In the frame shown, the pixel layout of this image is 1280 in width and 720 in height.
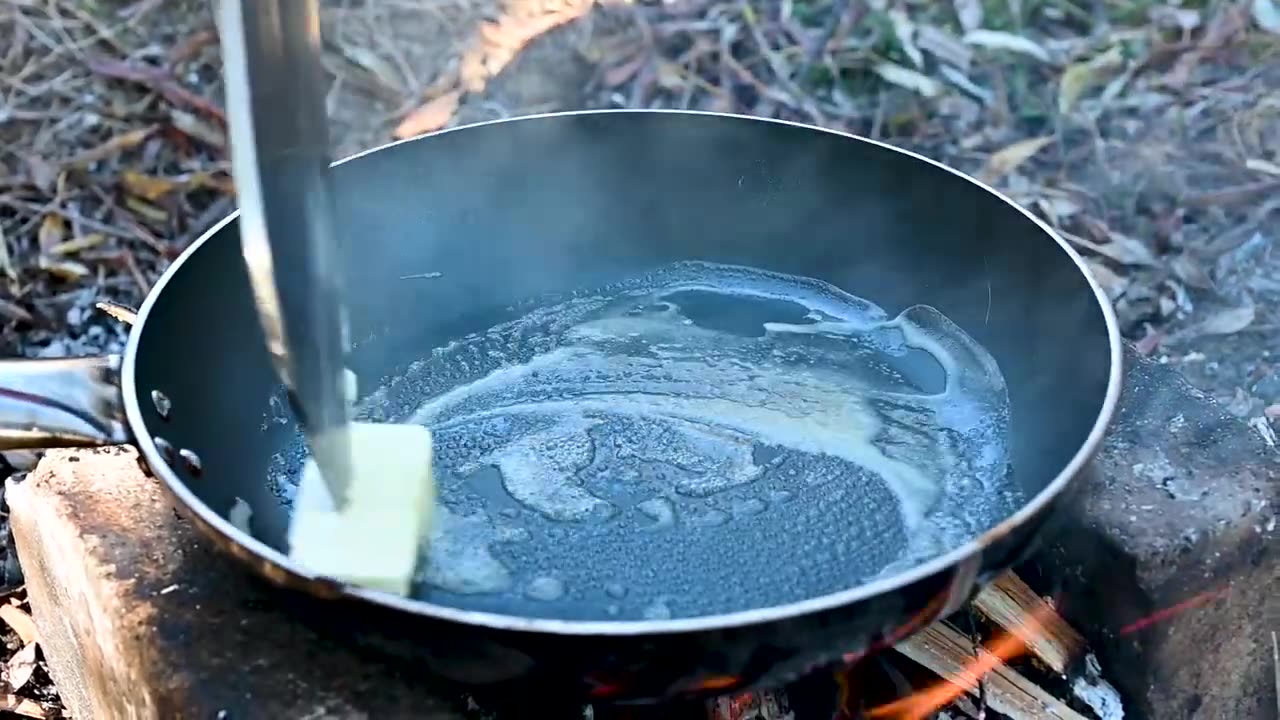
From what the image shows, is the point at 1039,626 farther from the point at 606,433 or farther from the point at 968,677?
the point at 606,433

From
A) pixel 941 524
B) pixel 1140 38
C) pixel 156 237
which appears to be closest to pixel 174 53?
pixel 156 237

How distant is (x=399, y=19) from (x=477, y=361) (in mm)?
1194

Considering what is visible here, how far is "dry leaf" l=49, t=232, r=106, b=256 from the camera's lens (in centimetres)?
199

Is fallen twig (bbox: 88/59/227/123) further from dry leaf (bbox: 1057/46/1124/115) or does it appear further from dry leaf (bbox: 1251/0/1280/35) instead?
dry leaf (bbox: 1251/0/1280/35)

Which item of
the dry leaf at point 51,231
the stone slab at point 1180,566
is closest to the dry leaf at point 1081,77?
the stone slab at point 1180,566

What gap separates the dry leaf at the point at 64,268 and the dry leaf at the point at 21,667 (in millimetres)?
789

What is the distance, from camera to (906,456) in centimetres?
123

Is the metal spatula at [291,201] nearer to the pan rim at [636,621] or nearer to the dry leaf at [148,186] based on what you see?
the pan rim at [636,621]

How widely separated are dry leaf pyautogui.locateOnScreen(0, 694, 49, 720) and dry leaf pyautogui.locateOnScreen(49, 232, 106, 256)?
92 centimetres

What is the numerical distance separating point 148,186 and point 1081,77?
1.84 m

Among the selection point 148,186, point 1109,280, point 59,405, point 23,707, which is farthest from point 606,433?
point 148,186

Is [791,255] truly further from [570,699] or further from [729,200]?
[570,699]

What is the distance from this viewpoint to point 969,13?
2.28 meters

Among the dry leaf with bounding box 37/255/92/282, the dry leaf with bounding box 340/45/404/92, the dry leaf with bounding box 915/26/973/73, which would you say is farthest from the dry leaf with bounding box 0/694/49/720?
the dry leaf with bounding box 915/26/973/73
